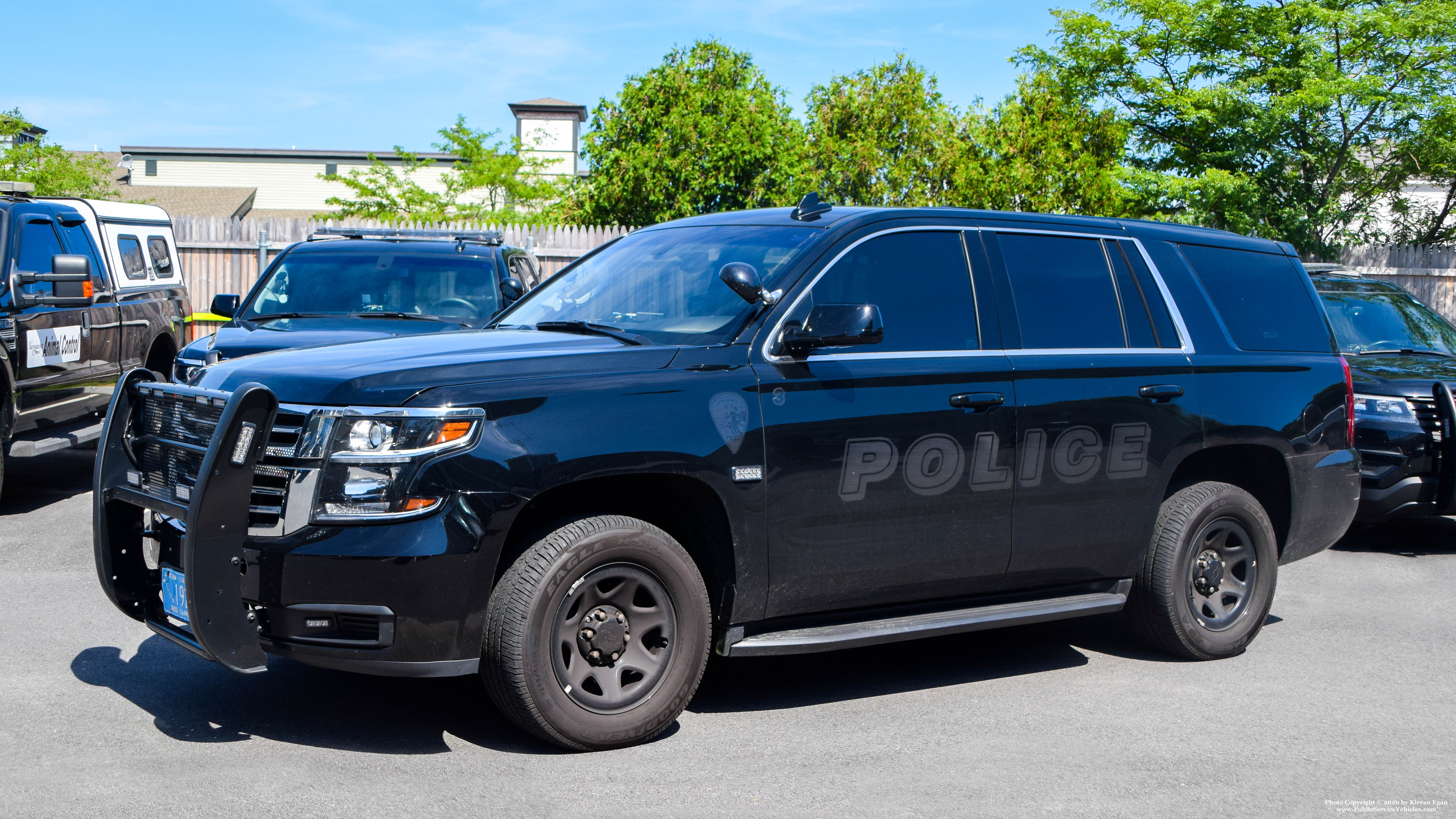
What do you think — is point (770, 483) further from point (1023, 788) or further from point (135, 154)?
point (135, 154)

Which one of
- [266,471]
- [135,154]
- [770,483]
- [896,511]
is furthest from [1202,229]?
[135,154]

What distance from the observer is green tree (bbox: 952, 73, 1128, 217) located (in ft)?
78.2

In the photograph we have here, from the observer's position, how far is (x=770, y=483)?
15.0 feet

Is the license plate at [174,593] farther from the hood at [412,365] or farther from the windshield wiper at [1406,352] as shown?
the windshield wiper at [1406,352]

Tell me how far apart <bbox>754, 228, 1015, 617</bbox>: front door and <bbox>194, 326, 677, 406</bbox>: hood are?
Result: 0.59 metres

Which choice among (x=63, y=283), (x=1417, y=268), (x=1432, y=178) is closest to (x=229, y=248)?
(x=63, y=283)

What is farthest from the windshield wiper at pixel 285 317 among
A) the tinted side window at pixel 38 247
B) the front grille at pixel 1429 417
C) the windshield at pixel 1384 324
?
the windshield at pixel 1384 324

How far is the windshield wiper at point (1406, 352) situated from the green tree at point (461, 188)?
26.7m

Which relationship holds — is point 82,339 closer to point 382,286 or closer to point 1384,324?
point 382,286

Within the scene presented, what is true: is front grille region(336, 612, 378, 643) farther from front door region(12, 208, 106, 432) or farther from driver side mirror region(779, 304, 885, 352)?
front door region(12, 208, 106, 432)

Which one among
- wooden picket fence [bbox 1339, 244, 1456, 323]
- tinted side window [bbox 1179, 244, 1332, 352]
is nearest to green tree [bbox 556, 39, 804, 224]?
wooden picket fence [bbox 1339, 244, 1456, 323]

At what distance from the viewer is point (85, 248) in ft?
32.9

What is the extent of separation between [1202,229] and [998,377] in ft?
6.66

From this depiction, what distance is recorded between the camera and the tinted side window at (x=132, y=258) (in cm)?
1077
